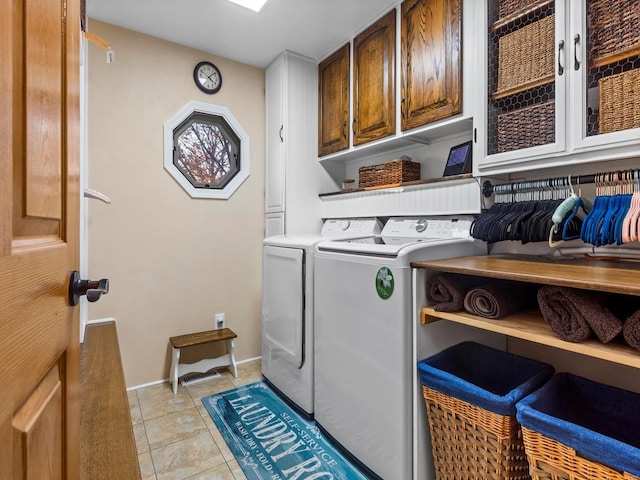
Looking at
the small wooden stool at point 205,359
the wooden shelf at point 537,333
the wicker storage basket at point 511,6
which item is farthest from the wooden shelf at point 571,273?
the small wooden stool at point 205,359

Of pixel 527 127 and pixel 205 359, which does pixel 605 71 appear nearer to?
pixel 527 127

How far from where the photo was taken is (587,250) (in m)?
1.52

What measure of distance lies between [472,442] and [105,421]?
1.39m

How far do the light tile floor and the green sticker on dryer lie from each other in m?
1.14

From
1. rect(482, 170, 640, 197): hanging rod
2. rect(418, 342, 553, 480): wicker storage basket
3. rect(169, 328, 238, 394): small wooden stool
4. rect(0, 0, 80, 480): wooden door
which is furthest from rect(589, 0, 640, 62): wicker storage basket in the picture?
rect(169, 328, 238, 394): small wooden stool

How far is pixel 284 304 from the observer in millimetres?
2250

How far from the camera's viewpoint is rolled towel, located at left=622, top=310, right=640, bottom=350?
93 centimetres

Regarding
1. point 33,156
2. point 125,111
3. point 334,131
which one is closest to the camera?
point 33,156

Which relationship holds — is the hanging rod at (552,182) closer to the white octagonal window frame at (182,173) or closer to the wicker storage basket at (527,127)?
the wicker storage basket at (527,127)

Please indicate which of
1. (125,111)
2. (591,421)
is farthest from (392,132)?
(125,111)

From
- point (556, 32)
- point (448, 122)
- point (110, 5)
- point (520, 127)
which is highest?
point (110, 5)

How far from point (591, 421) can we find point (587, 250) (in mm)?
713

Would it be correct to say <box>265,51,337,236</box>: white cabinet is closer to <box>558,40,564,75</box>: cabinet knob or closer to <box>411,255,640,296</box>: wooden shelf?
<box>411,255,640,296</box>: wooden shelf

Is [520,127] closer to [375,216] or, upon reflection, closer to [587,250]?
[587,250]
